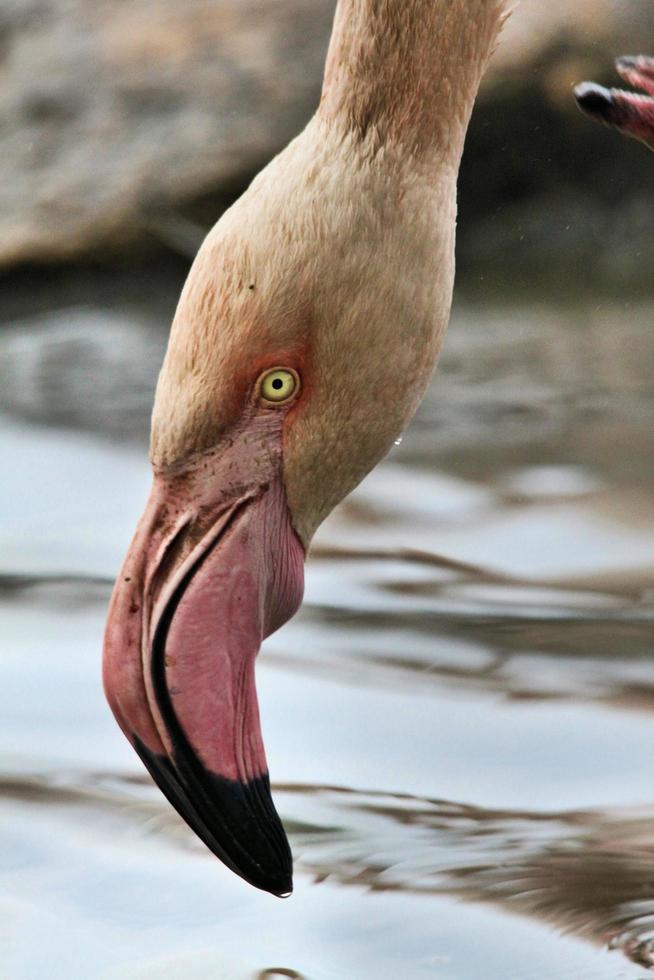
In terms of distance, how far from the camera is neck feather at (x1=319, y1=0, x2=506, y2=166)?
2.54 m

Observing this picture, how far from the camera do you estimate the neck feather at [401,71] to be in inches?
100.0

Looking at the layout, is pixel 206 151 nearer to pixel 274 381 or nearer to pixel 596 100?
pixel 596 100

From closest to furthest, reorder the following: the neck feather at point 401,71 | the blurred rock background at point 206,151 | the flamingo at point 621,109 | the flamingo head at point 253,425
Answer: the flamingo head at point 253,425
the neck feather at point 401,71
the flamingo at point 621,109
the blurred rock background at point 206,151

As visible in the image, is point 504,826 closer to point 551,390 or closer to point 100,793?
point 100,793

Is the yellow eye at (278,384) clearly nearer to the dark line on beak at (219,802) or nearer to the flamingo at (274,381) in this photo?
the flamingo at (274,381)

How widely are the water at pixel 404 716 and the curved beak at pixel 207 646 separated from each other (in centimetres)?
22

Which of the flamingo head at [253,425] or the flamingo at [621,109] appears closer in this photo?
the flamingo head at [253,425]

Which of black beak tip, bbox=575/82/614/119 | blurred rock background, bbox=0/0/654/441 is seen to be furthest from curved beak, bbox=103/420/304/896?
blurred rock background, bbox=0/0/654/441

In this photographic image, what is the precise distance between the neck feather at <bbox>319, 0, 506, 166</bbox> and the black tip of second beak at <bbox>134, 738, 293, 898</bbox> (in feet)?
3.15

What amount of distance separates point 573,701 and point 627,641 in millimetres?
361

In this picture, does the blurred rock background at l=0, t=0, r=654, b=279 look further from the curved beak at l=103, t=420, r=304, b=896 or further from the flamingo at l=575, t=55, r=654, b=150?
the curved beak at l=103, t=420, r=304, b=896

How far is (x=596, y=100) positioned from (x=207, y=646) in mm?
1056

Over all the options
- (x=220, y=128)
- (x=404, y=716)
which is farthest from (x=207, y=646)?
(x=220, y=128)

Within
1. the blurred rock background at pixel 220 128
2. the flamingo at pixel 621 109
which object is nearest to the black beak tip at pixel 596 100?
the flamingo at pixel 621 109
